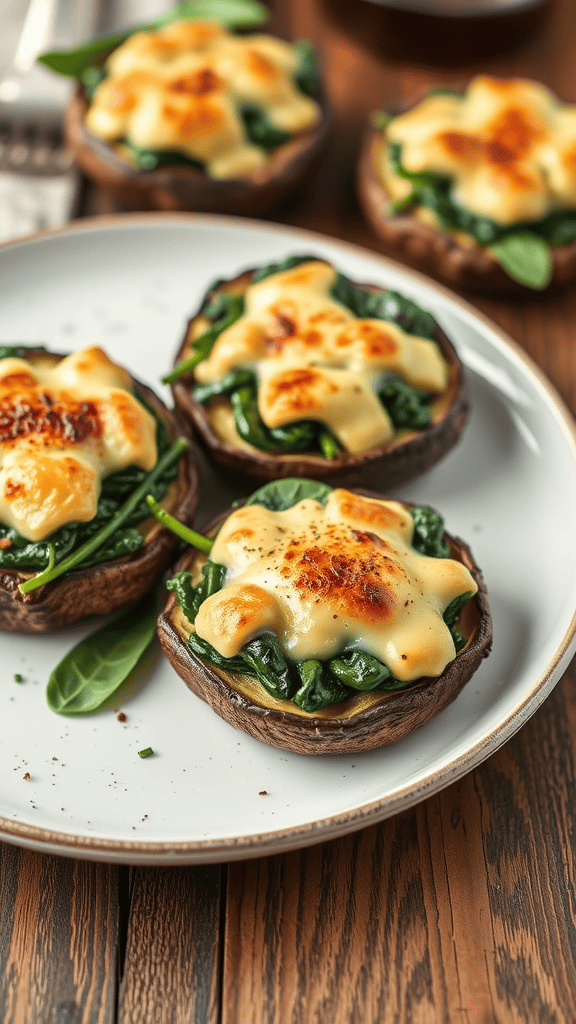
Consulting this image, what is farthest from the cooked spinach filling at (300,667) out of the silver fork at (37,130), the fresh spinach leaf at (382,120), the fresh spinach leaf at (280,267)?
the fresh spinach leaf at (382,120)

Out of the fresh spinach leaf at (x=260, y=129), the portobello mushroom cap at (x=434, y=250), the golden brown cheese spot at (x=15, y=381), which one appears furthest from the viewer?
the fresh spinach leaf at (x=260, y=129)

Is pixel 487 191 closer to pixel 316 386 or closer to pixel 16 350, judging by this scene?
pixel 316 386

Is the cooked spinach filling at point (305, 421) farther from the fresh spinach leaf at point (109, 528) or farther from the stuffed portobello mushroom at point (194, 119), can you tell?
the stuffed portobello mushroom at point (194, 119)

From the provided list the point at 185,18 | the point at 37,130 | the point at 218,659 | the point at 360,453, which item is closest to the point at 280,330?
the point at 360,453

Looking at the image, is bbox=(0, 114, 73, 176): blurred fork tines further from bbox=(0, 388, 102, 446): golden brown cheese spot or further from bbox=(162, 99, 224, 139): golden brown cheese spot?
bbox=(0, 388, 102, 446): golden brown cheese spot

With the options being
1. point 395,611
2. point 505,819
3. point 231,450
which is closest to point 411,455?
point 231,450
